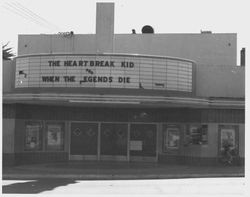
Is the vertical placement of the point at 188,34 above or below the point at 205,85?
above

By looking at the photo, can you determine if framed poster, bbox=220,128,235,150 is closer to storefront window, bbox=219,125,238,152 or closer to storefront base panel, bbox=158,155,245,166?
storefront window, bbox=219,125,238,152

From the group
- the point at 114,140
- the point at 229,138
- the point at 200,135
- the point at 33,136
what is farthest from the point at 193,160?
the point at 33,136

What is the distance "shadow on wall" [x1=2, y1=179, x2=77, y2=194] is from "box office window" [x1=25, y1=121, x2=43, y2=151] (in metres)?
6.11

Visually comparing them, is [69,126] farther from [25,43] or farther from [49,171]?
[25,43]

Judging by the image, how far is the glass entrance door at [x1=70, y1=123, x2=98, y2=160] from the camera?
81.5 ft

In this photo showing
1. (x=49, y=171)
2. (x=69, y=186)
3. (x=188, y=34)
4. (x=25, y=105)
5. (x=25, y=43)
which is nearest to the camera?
(x=69, y=186)

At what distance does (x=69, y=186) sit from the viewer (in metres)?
16.4

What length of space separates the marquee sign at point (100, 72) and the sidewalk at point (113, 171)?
3.63 meters

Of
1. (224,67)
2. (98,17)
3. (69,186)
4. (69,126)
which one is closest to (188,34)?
(224,67)

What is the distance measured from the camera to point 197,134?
77.8ft

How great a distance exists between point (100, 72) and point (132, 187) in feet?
20.8

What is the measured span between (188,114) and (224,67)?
2.99m

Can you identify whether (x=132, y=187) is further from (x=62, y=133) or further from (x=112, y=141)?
(x=62, y=133)

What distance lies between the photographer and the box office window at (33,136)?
79.0 ft
